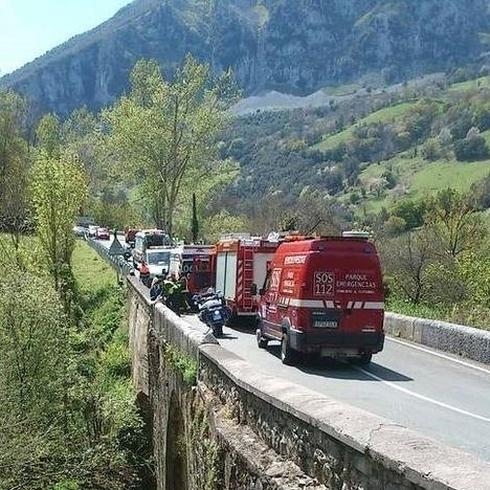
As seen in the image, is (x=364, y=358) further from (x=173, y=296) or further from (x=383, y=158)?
(x=383, y=158)

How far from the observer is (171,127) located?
5088cm

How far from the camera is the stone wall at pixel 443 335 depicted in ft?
52.7

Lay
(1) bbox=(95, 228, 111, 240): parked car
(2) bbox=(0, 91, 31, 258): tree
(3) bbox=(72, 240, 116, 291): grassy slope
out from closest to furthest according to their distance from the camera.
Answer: (3) bbox=(72, 240, 116, 291): grassy slope < (2) bbox=(0, 91, 31, 258): tree < (1) bbox=(95, 228, 111, 240): parked car

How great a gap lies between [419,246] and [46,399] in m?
22.2

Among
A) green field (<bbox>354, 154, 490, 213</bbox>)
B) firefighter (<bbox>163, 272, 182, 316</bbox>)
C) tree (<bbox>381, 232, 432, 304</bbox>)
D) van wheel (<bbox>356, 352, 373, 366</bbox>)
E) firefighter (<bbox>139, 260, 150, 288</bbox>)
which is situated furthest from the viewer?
green field (<bbox>354, 154, 490, 213</bbox>)

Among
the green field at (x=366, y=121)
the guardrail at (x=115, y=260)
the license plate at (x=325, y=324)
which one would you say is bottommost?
the guardrail at (x=115, y=260)

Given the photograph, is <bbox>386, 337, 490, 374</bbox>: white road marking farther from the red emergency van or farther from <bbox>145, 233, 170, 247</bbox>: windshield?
<bbox>145, 233, 170, 247</bbox>: windshield

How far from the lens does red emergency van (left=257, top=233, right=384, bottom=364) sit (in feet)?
49.2

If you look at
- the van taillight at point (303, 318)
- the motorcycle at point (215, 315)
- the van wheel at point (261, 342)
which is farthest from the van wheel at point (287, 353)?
the motorcycle at point (215, 315)

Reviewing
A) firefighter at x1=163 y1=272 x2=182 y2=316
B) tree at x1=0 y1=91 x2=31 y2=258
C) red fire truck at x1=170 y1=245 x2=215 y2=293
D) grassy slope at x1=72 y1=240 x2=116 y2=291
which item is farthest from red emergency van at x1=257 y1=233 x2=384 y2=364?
tree at x1=0 y1=91 x2=31 y2=258

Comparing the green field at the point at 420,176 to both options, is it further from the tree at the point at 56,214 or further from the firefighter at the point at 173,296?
the firefighter at the point at 173,296

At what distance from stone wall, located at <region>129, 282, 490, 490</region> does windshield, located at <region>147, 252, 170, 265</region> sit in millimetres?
23381

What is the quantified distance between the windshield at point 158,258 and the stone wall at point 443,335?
19304mm

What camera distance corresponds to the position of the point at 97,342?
33.6 meters
